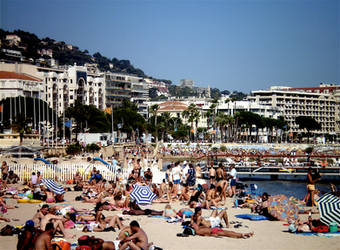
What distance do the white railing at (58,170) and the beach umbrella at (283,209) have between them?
11996 mm

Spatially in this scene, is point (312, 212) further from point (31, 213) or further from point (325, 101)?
point (325, 101)

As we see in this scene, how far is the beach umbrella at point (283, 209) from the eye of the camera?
13.3 m

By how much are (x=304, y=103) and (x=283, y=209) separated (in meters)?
136

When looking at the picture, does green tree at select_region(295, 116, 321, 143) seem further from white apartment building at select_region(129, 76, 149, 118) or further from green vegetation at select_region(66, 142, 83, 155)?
green vegetation at select_region(66, 142, 83, 155)

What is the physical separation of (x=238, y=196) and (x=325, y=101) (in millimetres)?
138840

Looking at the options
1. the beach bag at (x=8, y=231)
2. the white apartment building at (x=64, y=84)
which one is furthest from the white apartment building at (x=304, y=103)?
the beach bag at (x=8, y=231)

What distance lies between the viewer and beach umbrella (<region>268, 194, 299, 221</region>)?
13289 mm

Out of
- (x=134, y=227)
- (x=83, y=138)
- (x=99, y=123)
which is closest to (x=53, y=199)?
(x=134, y=227)

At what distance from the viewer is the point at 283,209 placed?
13.5 m

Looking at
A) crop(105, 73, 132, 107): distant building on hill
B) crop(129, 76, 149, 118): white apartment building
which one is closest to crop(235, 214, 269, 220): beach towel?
crop(105, 73, 132, 107): distant building on hill

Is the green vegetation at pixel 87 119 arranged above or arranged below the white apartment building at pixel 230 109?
below

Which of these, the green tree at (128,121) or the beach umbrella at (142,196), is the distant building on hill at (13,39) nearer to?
the green tree at (128,121)

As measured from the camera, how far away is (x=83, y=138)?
59.6 metres

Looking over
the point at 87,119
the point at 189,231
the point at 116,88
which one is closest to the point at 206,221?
the point at 189,231
